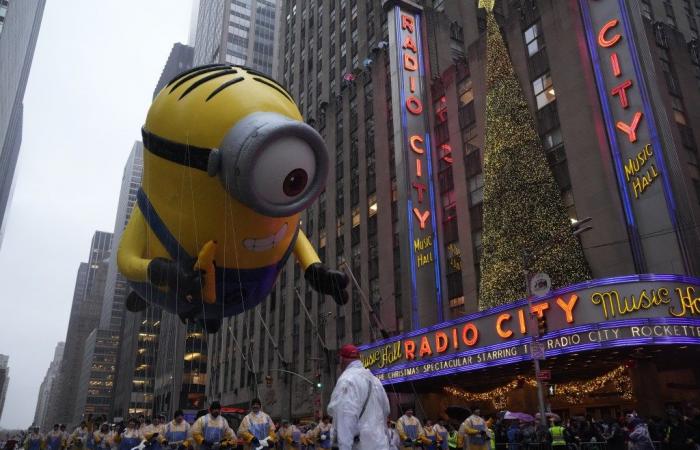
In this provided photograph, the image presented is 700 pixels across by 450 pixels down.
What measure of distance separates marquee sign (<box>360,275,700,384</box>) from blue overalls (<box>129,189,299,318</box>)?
13103 millimetres

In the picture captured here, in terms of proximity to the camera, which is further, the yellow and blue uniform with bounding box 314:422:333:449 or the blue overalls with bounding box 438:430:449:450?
the blue overalls with bounding box 438:430:449:450

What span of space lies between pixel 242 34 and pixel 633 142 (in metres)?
105

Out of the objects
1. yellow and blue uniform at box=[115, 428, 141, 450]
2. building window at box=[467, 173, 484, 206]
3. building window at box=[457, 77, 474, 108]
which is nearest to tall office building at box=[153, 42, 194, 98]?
building window at box=[457, 77, 474, 108]

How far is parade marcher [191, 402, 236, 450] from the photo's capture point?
1112 centimetres

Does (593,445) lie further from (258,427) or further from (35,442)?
(35,442)

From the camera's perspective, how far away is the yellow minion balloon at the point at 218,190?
801cm

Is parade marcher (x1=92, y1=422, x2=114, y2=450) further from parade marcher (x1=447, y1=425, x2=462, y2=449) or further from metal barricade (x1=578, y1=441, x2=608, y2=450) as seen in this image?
metal barricade (x1=578, y1=441, x2=608, y2=450)

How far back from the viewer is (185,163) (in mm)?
8664

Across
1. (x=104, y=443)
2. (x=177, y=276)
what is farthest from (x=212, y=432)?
(x=104, y=443)

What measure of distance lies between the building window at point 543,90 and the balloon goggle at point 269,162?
84.0 feet

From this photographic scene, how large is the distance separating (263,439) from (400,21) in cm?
3478

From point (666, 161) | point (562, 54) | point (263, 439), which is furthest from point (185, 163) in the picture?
point (562, 54)

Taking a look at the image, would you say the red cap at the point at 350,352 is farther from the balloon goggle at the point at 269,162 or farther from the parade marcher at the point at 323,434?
the parade marcher at the point at 323,434

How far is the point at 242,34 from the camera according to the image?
118250 millimetres
